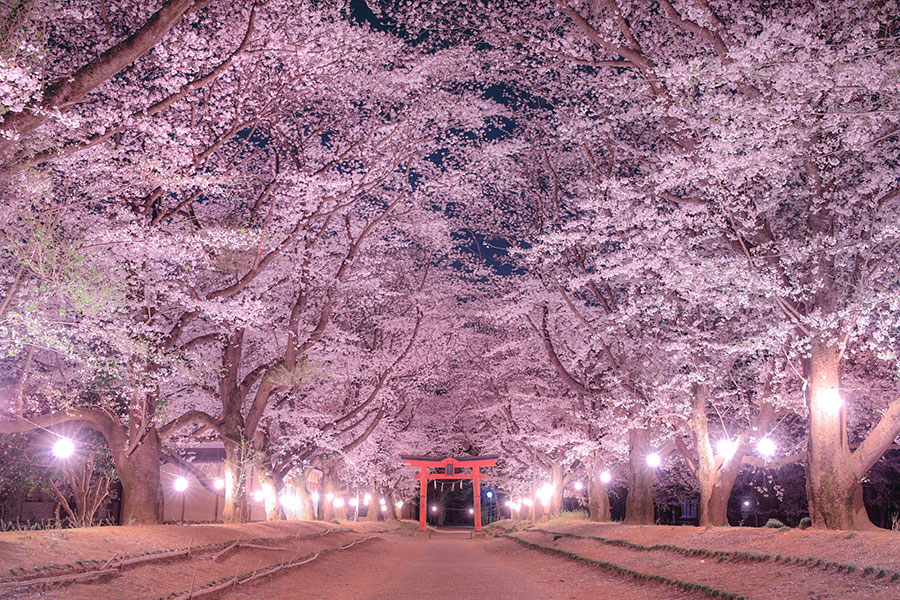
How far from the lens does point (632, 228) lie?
17547mm

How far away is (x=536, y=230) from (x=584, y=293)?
4400 millimetres

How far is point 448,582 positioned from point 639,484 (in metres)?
10.4

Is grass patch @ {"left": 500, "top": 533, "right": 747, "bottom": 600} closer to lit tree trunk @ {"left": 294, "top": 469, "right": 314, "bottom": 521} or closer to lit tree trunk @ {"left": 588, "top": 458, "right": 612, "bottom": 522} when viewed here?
lit tree trunk @ {"left": 588, "top": 458, "right": 612, "bottom": 522}

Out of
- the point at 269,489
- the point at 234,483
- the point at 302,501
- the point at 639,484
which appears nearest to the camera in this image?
the point at 234,483

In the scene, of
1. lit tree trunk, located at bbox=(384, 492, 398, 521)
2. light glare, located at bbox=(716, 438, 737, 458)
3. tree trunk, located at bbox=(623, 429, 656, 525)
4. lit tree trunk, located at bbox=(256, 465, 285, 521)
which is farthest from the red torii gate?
light glare, located at bbox=(716, 438, 737, 458)

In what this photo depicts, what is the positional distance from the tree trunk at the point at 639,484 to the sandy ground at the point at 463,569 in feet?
8.54

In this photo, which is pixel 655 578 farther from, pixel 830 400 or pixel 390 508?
pixel 390 508

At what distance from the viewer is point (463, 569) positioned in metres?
15.9

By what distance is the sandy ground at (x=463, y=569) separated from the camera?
7.65 metres

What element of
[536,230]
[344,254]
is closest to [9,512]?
[344,254]

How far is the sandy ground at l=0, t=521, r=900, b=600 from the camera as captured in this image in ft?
25.1

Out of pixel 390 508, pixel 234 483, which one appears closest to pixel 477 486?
pixel 390 508

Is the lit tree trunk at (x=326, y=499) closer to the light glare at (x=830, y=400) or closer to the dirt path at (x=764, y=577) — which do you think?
the dirt path at (x=764, y=577)

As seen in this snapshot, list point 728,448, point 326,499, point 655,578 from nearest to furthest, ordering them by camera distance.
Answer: point 655,578
point 728,448
point 326,499
